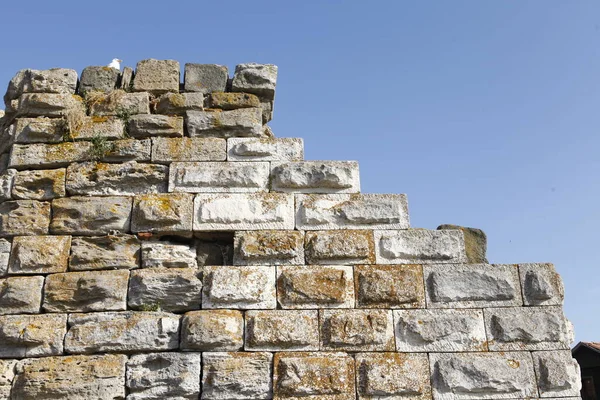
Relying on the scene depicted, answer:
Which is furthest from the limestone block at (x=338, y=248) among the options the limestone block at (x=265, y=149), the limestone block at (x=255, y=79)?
the limestone block at (x=255, y=79)

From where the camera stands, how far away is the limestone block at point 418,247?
446cm

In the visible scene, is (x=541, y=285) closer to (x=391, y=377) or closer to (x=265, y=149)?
(x=391, y=377)

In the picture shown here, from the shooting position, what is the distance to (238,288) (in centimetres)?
423

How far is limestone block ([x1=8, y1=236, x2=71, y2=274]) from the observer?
171 inches

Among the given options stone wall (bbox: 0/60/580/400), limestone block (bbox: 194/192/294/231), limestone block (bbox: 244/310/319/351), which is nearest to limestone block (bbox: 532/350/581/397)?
stone wall (bbox: 0/60/580/400)

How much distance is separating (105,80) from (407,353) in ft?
11.4

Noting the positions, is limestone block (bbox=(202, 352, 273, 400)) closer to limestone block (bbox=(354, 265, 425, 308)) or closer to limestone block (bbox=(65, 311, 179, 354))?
limestone block (bbox=(65, 311, 179, 354))

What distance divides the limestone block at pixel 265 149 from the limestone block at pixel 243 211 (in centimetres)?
35

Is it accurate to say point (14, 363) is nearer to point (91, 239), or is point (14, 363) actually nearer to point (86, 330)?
point (86, 330)

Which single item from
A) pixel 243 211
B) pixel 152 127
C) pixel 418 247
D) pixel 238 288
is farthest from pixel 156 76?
pixel 418 247

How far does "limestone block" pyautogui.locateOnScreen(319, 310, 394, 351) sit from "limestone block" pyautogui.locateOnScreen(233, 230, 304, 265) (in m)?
0.49

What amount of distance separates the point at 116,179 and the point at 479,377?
3149 mm

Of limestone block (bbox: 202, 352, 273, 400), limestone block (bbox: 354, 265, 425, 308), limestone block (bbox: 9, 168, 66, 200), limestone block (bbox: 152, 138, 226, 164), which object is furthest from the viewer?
limestone block (bbox: 152, 138, 226, 164)

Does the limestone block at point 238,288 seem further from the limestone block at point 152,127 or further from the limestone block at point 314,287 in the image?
the limestone block at point 152,127
